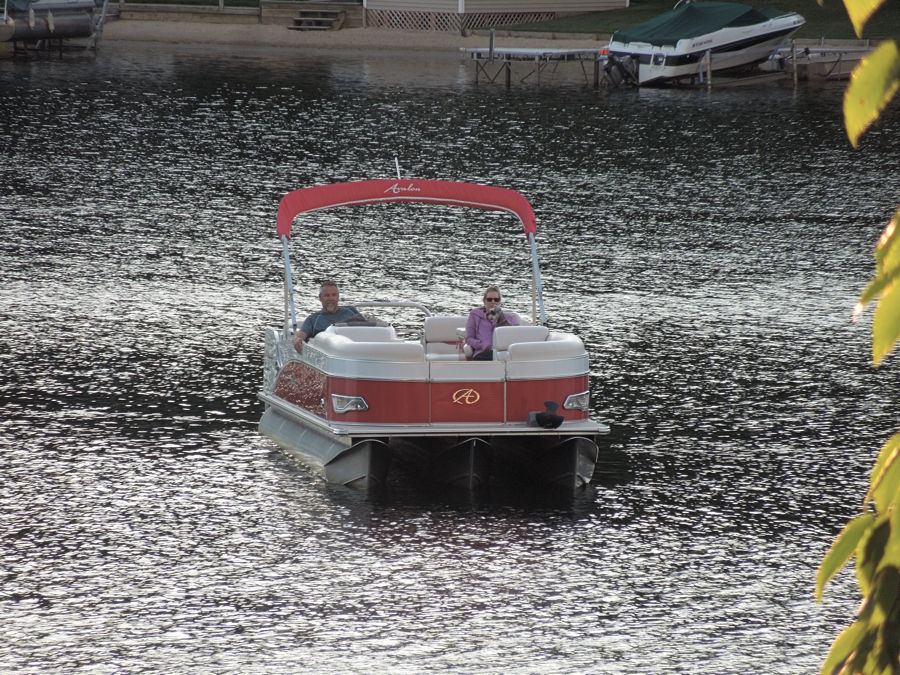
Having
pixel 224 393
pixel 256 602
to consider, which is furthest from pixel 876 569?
pixel 224 393

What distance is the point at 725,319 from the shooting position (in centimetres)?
2286

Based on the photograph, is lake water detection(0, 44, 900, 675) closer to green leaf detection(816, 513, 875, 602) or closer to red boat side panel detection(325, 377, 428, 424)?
red boat side panel detection(325, 377, 428, 424)

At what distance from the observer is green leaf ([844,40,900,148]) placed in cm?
235

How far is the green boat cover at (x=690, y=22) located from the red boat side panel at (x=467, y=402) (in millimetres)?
44500

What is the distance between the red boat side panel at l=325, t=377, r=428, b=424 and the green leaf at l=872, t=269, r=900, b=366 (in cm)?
1174

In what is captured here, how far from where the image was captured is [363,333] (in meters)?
15.1

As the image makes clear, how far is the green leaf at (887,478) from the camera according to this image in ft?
8.64

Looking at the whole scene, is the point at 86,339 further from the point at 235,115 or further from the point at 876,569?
the point at 235,115

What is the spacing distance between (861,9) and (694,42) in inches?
2198

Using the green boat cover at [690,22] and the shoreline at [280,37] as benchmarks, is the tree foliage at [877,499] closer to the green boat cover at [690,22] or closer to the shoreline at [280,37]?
the green boat cover at [690,22]

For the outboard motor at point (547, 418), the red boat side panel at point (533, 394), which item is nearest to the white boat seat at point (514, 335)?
the red boat side panel at point (533, 394)

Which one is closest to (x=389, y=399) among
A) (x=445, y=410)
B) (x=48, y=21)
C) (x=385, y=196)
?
(x=445, y=410)

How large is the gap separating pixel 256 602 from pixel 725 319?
41.3ft

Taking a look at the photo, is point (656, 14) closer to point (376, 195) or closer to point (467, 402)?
point (376, 195)
